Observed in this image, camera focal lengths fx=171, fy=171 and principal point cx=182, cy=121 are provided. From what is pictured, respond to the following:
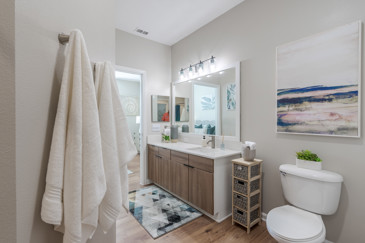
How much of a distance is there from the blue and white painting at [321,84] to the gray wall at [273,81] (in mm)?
84

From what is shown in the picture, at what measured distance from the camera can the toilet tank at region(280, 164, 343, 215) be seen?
Answer: 1.46 metres

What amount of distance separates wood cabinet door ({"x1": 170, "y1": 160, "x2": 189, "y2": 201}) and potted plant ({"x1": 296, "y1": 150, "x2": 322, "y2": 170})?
132 centimetres

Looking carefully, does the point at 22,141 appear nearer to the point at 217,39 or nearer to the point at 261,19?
the point at 261,19

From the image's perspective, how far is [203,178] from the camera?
2129 millimetres

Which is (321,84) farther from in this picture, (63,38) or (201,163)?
(63,38)

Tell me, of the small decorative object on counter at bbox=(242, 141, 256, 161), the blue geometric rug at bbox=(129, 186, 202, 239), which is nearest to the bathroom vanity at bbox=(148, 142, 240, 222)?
the blue geometric rug at bbox=(129, 186, 202, 239)

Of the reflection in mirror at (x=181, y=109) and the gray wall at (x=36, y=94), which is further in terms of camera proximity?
the reflection in mirror at (x=181, y=109)

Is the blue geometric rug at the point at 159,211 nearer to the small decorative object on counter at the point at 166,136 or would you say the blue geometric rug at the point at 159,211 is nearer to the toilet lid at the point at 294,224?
the small decorative object on counter at the point at 166,136

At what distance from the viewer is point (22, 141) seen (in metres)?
0.55

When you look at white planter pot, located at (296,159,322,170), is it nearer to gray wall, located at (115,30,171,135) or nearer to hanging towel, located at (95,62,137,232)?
hanging towel, located at (95,62,137,232)

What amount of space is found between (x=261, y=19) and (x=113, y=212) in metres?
2.49

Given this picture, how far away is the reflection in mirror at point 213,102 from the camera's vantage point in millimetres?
2404

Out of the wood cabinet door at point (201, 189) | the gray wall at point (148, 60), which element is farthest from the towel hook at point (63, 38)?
the gray wall at point (148, 60)

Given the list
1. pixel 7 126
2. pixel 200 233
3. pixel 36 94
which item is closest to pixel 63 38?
pixel 36 94
